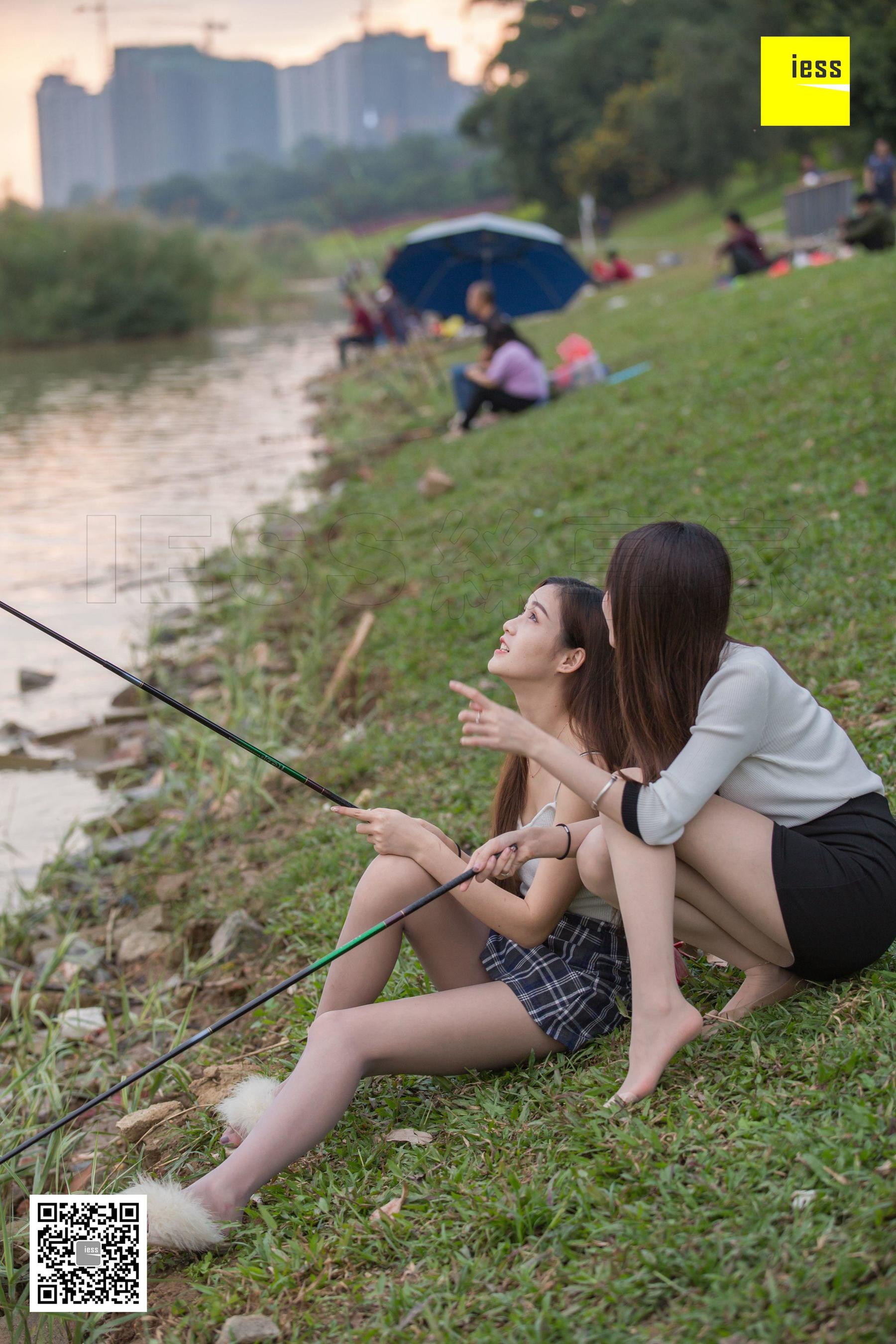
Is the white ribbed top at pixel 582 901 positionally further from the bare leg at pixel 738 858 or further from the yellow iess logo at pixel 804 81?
the yellow iess logo at pixel 804 81

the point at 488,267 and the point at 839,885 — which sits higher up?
the point at 488,267

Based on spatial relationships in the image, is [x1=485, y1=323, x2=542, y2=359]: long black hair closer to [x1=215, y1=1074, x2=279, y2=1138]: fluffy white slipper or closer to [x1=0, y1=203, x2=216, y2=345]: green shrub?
[x1=215, y1=1074, x2=279, y2=1138]: fluffy white slipper

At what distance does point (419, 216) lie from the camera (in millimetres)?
38250

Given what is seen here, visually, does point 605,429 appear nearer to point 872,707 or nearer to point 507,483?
point 507,483

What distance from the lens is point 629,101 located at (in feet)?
134

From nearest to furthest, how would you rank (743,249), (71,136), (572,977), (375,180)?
(572,977) → (743,249) → (71,136) → (375,180)

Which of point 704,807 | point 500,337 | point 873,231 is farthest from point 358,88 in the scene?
point 704,807

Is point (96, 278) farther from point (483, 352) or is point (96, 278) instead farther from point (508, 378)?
point (508, 378)

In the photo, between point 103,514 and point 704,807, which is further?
point 103,514

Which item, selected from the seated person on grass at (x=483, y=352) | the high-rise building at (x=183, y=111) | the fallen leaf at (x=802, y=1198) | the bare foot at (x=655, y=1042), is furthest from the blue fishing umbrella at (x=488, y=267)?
the high-rise building at (x=183, y=111)

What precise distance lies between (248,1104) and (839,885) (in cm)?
123

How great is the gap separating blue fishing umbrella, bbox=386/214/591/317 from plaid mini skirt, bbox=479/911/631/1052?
10.5 meters

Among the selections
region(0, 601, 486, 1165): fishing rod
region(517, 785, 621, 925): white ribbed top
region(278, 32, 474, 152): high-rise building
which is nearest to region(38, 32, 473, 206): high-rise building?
region(278, 32, 474, 152): high-rise building

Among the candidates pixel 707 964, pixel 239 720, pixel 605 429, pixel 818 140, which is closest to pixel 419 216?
pixel 818 140
